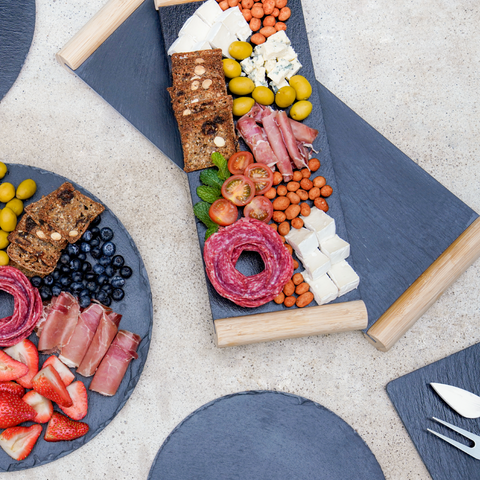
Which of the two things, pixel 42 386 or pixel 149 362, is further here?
pixel 149 362

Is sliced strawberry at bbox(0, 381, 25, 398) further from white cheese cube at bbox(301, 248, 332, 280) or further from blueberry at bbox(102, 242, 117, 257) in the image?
white cheese cube at bbox(301, 248, 332, 280)

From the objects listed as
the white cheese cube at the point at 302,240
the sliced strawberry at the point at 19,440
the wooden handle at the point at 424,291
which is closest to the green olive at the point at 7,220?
the sliced strawberry at the point at 19,440

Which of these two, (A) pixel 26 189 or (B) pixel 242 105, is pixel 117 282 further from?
(B) pixel 242 105

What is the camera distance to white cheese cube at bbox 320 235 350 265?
181cm

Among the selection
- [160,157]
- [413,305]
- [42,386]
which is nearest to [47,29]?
[160,157]

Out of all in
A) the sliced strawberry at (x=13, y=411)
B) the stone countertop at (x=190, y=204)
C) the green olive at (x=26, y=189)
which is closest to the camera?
the sliced strawberry at (x=13, y=411)

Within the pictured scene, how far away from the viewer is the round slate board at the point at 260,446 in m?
1.88

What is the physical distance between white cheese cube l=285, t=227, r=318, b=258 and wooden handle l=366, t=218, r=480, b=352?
17.8 inches

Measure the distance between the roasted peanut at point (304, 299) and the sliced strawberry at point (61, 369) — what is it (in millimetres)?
958

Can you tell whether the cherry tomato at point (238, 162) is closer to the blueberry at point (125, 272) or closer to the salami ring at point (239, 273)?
the salami ring at point (239, 273)

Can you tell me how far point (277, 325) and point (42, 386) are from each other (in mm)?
943

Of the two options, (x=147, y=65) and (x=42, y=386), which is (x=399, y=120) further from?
(x=42, y=386)

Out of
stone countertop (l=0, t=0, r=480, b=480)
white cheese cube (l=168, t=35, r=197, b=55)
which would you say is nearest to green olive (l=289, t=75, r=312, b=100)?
stone countertop (l=0, t=0, r=480, b=480)

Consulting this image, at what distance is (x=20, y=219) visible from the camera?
6.10 ft
